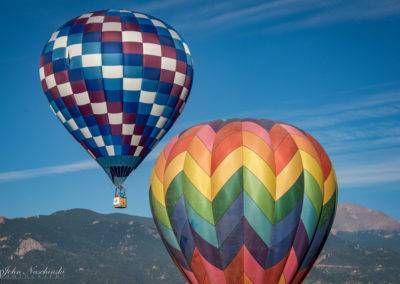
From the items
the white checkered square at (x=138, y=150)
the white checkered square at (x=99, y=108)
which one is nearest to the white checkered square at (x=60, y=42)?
the white checkered square at (x=99, y=108)

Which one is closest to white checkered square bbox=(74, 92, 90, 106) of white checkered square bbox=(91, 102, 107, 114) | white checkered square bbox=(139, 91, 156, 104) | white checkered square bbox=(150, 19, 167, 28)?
white checkered square bbox=(91, 102, 107, 114)

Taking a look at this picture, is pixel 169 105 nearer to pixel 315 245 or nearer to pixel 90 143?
pixel 90 143

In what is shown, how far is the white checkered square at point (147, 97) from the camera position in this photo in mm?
43688

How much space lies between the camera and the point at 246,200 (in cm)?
2780

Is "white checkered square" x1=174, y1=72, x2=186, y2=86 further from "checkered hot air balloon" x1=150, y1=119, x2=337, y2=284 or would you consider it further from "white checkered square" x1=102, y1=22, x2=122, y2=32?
"checkered hot air balloon" x1=150, y1=119, x2=337, y2=284

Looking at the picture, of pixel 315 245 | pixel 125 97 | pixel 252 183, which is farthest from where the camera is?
pixel 125 97

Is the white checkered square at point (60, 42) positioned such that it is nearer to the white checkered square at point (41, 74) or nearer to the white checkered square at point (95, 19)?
the white checkered square at point (95, 19)

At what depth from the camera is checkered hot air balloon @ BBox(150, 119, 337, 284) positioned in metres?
27.9

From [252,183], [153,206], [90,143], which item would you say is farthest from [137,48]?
[252,183]

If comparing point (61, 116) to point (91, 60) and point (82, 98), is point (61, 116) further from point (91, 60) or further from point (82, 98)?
point (91, 60)

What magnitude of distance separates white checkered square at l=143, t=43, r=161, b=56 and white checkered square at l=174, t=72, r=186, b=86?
6.63 feet

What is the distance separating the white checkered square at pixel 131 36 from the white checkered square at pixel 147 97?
3624 mm

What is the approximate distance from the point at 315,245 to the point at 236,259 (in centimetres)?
426

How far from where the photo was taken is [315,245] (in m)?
30.3
